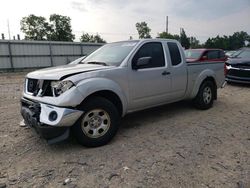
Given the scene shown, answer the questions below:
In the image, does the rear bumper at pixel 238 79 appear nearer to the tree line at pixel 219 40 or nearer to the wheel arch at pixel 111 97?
the wheel arch at pixel 111 97

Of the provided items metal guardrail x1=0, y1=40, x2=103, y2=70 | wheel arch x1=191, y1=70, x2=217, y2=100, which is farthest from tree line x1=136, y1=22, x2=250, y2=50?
wheel arch x1=191, y1=70, x2=217, y2=100

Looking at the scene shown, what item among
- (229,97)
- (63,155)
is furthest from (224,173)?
(229,97)

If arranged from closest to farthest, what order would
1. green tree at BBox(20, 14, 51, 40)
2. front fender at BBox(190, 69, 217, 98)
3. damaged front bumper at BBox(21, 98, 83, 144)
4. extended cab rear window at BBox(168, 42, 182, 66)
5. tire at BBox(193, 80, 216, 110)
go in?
damaged front bumper at BBox(21, 98, 83, 144)
extended cab rear window at BBox(168, 42, 182, 66)
front fender at BBox(190, 69, 217, 98)
tire at BBox(193, 80, 216, 110)
green tree at BBox(20, 14, 51, 40)

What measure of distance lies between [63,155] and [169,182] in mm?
1679

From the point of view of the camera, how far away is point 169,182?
294cm

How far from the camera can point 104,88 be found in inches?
153

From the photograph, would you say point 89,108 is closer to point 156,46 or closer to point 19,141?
point 19,141

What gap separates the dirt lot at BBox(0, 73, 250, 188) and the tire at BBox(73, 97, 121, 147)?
0.16 m

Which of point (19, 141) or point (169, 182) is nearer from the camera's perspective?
point (169, 182)

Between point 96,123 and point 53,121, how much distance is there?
0.73 meters

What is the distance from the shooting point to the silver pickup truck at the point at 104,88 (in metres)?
3.54

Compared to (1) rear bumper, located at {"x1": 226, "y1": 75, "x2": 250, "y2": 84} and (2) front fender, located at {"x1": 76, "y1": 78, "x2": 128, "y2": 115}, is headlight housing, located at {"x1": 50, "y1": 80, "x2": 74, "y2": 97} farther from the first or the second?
(1) rear bumper, located at {"x1": 226, "y1": 75, "x2": 250, "y2": 84}

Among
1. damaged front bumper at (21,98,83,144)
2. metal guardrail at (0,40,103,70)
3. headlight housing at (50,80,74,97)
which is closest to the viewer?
damaged front bumper at (21,98,83,144)

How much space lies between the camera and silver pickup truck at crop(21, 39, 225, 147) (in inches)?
139
